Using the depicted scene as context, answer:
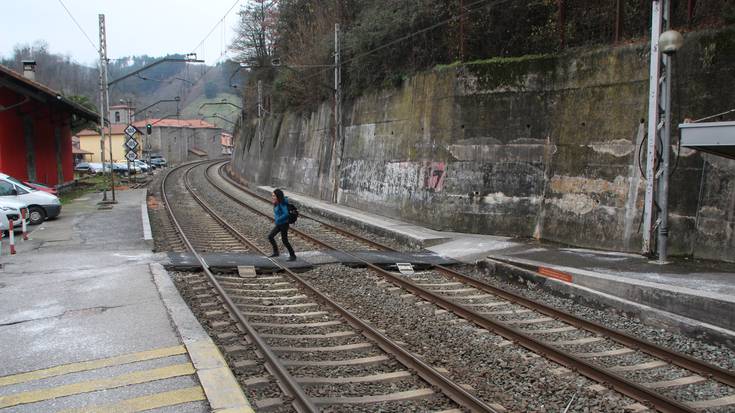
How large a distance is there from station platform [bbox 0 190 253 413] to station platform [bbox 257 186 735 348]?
6021mm

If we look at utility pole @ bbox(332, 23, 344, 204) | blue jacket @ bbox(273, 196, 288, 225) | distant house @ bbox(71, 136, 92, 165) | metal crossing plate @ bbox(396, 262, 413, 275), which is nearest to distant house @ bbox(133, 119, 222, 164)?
distant house @ bbox(71, 136, 92, 165)

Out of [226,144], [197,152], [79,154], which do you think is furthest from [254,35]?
[226,144]

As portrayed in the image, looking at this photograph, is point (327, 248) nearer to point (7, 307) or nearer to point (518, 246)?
point (518, 246)

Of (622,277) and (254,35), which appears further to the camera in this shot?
(254,35)

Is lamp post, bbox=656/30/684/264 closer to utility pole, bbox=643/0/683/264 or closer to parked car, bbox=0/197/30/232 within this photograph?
utility pole, bbox=643/0/683/264

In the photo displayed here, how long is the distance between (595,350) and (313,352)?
3533 millimetres

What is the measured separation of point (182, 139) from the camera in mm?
101250

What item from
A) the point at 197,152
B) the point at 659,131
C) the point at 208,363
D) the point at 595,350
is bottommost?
the point at 595,350

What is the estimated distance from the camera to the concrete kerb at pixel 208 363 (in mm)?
4711

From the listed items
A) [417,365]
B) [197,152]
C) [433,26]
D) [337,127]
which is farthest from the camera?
[197,152]

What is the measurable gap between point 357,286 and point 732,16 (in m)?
9.22

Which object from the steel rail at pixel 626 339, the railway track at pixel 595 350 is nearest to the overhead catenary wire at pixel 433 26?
the steel rail at pixel 626 339

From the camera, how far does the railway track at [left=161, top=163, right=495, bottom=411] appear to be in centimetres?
523

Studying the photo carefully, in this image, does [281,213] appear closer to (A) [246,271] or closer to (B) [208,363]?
(A) [246,271]
